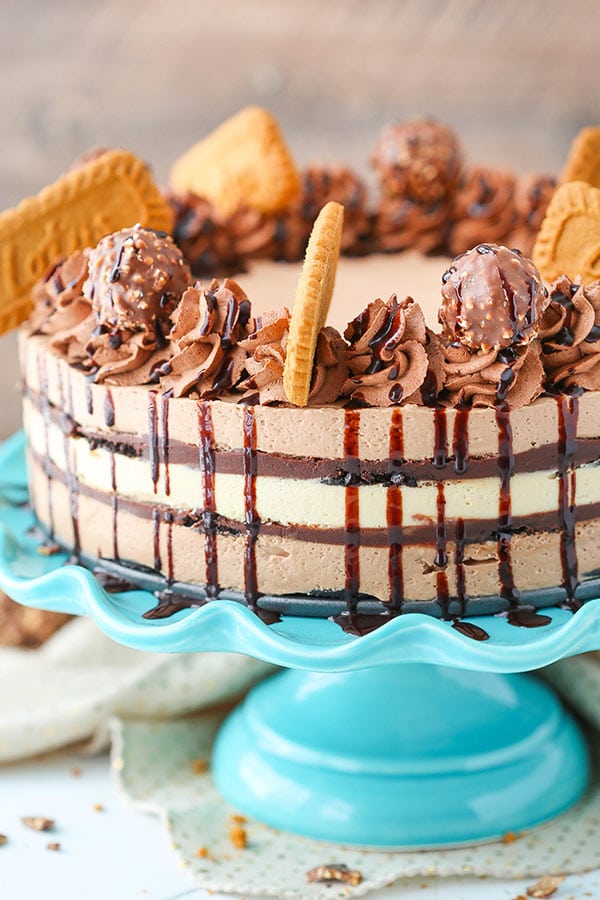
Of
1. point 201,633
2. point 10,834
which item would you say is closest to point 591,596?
point 201,633

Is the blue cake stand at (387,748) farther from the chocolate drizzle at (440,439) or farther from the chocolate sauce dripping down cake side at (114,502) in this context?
the chocolate drizzle at (440,439)

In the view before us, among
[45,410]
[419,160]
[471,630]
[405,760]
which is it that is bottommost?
[405,760]

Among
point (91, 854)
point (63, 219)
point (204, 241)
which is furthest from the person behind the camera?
point (204, 241)

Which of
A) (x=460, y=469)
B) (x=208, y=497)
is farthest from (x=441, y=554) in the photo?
(x=208, y=497)

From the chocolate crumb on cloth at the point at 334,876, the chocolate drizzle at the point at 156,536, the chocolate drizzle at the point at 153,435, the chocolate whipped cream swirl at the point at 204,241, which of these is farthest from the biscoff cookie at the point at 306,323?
the chocolate whipped cream swirl at the point at 204,241

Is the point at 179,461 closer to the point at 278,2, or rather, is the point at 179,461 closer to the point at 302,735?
the point at 302,735

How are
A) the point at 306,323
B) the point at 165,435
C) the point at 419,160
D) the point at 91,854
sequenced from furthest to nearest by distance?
1. the point at 419,160
2. the point at 91,854
3. the point at 165,435
4. the point at 306,323

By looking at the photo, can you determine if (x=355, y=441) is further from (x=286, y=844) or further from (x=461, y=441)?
(x=286, y=844)
